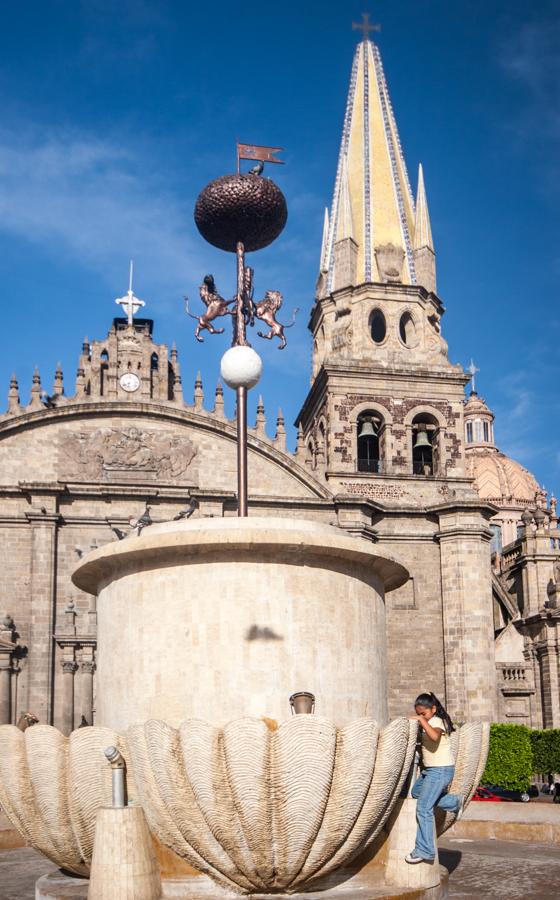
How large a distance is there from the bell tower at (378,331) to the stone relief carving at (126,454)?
4.11 m

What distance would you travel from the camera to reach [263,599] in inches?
327

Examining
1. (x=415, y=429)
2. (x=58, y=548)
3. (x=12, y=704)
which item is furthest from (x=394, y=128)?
(x=12, y=704)

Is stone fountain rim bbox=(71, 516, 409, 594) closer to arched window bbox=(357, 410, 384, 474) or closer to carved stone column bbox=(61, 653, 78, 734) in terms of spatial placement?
carved stone column bbox=(61, 653, 78, 734)

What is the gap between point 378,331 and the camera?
3353 centimetres

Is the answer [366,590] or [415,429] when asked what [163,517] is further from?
[366,590]

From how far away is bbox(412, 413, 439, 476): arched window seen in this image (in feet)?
104

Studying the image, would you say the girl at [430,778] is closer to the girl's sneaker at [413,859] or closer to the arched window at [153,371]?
the girl's sneaker at [413,859]

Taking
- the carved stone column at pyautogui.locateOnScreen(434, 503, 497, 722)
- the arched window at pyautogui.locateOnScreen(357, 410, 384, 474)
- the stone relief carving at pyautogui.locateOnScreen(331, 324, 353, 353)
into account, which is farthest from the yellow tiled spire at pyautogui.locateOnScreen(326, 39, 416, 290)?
the carved stone column at pyautogui.locateOnScreen(434, 503, 497, 722)

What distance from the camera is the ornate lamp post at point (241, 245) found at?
31.8 ft

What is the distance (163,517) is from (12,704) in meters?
6.24

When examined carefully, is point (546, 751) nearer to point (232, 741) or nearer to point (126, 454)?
point (126, 454)

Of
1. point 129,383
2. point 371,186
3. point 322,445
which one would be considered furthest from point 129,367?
point 371,186

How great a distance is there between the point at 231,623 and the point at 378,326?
26220 millimetres

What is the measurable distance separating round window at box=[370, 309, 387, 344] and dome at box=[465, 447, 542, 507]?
35.1m
